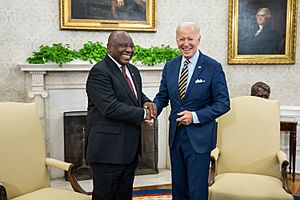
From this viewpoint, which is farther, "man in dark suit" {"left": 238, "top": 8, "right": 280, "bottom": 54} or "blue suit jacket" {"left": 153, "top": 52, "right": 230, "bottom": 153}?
"man in dark suit" {"left": 238, "top": 8, "right": 280, "bottom": 54}

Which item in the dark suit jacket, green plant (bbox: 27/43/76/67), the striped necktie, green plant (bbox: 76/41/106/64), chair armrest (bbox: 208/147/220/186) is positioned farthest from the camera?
green plant (bbox: 76/41/106/64)

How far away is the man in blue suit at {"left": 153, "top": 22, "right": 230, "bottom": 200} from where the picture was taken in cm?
266

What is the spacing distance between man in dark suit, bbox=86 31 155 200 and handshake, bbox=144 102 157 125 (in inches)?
0.5

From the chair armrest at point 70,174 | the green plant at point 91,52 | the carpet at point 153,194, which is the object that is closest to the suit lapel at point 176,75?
the chair armrest at point 70,174

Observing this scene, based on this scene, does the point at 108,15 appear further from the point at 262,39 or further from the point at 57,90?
the point at 262,39

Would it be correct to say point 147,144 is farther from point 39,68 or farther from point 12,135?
point 12,135

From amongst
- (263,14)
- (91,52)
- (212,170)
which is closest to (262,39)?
(263,14)

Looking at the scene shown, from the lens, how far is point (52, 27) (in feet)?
16.5

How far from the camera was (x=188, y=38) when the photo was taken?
2.64 metres

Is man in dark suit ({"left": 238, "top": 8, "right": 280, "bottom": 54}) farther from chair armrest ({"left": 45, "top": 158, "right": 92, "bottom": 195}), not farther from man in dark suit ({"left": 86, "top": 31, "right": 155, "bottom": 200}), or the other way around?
chair armrest ({"left": 45, "top": 158, "right": 92, "bottom": 195})

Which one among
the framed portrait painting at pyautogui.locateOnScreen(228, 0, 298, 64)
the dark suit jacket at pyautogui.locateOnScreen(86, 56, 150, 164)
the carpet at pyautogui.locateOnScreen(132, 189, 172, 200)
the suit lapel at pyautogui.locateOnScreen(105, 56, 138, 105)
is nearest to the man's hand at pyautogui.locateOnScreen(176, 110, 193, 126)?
the dark suit jacket at pyautogui.locateOnScreen(86, 56, 150, 164)

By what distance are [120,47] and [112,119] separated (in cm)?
49

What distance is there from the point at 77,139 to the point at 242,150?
2.29m

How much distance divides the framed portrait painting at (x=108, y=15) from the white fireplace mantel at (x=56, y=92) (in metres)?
0.64
